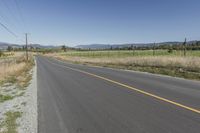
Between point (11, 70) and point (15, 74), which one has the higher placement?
point (11, 70)

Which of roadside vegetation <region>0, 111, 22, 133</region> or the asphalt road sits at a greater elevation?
the asphalt road

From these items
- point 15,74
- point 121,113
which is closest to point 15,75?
point 15,74

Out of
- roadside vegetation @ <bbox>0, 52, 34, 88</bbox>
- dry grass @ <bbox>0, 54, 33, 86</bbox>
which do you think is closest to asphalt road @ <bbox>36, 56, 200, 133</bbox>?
roadside vegetation @ <bbox>0, 52, 34, 88</bbox>

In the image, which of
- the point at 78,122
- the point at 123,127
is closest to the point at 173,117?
the point at 123,127

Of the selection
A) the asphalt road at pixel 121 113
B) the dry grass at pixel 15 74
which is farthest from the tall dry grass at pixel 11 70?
the asphalt road at pixel 121 113

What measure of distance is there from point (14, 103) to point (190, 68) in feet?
46.4

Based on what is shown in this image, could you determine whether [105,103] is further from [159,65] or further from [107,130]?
[159,65]

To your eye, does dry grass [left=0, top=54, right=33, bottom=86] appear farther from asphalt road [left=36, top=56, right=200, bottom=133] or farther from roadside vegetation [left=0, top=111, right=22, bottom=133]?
roadside vegetation [left=0, top=111, right=22, bottom=133]

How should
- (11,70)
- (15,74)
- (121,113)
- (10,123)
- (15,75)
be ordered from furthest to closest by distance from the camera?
(11,70)
(15,74)
(15,75)
(121,113)
(10,123)

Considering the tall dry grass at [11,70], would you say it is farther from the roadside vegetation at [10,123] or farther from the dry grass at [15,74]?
the roadside vegetation at [10,123]

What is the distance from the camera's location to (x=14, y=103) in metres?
8.12

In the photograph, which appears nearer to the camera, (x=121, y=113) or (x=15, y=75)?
(x=121, y=113)

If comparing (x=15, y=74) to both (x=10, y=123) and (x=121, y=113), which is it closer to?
(x=10, y=123)

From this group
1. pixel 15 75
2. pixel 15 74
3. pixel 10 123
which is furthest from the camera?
pixel 15 74
